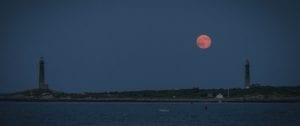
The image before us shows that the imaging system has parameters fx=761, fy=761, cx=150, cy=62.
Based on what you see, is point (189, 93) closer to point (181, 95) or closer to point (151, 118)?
point (181, 95)

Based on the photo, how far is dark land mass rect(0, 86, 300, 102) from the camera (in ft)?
528

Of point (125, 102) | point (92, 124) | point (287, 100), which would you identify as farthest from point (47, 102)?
point (92, 124)

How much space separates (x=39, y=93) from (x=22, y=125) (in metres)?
88.3

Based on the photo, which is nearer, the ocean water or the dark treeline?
the ocean water

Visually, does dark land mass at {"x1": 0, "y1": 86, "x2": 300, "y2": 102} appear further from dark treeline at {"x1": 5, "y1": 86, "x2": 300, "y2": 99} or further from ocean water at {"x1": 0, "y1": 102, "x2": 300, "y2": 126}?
ocean water at {"x1": 0, "y1": 102, "x2": 300, "y2": 126}

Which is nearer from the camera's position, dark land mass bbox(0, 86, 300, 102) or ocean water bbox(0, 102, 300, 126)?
ocean water bbox(0, 102, 300, 126)

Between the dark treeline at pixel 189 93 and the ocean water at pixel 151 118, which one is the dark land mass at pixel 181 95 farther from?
the ocean water at pixel 151 118

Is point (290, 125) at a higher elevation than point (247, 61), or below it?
below

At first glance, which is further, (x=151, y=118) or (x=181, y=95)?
(x=181, y=95)

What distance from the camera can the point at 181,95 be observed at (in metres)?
180

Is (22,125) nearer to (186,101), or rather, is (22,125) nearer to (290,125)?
(290,125)

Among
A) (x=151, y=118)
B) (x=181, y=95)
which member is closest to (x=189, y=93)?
(x=181, y=95)

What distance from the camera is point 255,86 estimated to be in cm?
16638

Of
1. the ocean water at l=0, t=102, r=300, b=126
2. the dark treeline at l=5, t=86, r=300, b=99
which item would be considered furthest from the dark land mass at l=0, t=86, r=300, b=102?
the ocean water at l=0, t=102, r=300, b=126
